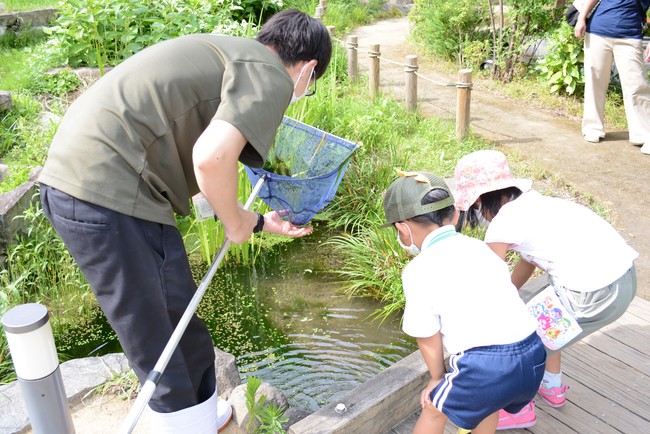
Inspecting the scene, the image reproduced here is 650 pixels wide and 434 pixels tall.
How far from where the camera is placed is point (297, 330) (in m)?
3.79

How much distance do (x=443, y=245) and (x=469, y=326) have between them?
0.27 m

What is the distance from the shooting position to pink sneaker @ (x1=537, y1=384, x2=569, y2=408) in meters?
2.53

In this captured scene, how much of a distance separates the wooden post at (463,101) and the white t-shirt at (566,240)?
132 inches

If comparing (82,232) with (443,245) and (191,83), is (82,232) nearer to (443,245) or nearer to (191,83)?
(191,83)

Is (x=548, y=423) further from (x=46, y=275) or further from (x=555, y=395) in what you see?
(x=46, y=275)

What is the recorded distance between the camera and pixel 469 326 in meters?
1.98

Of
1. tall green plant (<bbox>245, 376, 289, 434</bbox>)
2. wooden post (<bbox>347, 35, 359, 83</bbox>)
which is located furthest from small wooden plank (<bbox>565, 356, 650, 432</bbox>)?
wooden post (<bbox>347, 35, 359, 83</bbox>)

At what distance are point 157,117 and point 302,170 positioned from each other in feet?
3.65

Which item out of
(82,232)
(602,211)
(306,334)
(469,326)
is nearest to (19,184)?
(306,334)

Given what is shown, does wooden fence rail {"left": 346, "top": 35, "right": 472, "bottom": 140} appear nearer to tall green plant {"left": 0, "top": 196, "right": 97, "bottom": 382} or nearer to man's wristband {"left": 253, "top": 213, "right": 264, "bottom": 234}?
tall green plant {"left": 0, "top": 196, "right": 97, "bottom": 382}

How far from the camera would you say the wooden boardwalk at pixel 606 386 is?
2.47m

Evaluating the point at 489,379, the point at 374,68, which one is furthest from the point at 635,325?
the point at 374,68

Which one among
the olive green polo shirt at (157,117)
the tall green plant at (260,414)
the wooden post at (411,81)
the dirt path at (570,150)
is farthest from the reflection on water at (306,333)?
the wooden post at (411,81)

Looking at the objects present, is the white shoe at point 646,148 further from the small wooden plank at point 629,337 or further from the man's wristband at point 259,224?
the man's wristband at point 259,224
